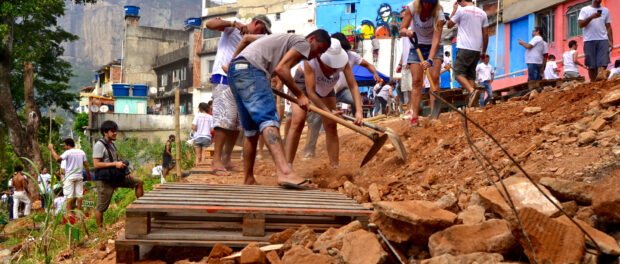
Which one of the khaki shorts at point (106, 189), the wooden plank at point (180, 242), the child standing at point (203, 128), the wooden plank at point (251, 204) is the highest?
the child standing at point (203, 128)

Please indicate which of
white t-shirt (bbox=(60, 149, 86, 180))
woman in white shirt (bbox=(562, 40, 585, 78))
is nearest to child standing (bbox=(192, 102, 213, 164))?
white t-shirt (bbox=(60, 149, 86, 180))

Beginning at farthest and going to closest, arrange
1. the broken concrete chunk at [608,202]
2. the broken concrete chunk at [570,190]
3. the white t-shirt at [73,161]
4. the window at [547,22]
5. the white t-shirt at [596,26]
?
the window at [547,22], the white t-shirt at [73,161], the white t-shirt at [596,26], the broken concrete chunk at [570,190], the broken concrete chunk at [608,202]

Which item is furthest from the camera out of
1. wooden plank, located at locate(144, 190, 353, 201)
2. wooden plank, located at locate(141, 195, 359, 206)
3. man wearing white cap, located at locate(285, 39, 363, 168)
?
man wearing white cap, located at locate(285, 39, 363, 168)

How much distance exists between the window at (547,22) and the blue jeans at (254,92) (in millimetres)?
17208

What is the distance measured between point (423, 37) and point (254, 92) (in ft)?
10.5

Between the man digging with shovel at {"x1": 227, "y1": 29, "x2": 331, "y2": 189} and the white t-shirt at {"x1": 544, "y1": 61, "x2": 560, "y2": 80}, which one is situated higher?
the white t-shirt at {"x1": 544, "y1": 61, "x2": 560, "y2": 80}

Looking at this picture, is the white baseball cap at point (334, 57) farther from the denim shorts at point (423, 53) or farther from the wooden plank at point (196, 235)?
the wooden plank at point (196, 235)

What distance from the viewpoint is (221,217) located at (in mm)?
3342

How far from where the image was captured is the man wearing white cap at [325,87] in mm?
5406

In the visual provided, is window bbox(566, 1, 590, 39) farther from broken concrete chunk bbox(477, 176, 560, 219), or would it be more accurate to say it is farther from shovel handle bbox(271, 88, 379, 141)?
broken concrete chunk bbox(477, 176, 560, 219)

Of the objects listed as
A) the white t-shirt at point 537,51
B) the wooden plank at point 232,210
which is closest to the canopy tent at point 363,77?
the white t-shirt at point 537,51

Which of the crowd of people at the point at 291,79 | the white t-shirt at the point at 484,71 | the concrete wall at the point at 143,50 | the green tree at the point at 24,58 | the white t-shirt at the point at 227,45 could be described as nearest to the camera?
the crowd of people at the point at 291,79

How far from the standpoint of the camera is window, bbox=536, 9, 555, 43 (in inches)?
733

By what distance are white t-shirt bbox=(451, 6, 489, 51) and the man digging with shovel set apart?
316cm
